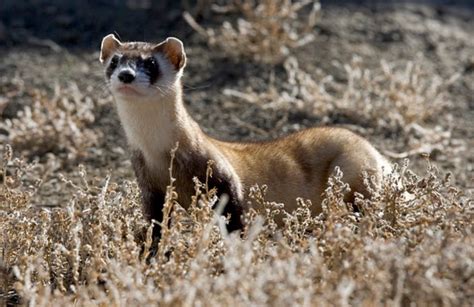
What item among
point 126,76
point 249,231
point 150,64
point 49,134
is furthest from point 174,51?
point 49,134

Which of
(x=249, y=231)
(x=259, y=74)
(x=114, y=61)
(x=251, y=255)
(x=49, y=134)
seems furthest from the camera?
(x=259, y=74)

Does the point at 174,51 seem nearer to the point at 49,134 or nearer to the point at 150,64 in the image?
the point at 150,64

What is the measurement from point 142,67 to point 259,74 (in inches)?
118

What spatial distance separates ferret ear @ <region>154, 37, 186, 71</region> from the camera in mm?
5293

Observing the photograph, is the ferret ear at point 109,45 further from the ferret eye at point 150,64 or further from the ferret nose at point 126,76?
the ferret nose at point 126,76

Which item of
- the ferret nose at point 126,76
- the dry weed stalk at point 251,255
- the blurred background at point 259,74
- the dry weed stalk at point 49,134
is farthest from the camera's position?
the blurred background at point 259,74

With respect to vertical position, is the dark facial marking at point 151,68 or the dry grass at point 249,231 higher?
the dark facial marking at point 151,68

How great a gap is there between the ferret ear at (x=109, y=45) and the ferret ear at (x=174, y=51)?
223 mm

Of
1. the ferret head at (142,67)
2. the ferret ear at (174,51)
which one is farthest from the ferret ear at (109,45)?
the ferret ear at (174,51)

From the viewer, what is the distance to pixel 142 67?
16.8 feet

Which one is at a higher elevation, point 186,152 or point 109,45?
point 109,45

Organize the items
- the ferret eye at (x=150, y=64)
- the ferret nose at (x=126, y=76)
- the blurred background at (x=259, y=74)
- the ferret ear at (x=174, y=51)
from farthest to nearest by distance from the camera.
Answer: the blurred background at (x=259, y=74) → the ferret ear at (x=174, y=51) → the ferret eye at (x=150, y=64) → the ferret nose at (x=126, y=76)

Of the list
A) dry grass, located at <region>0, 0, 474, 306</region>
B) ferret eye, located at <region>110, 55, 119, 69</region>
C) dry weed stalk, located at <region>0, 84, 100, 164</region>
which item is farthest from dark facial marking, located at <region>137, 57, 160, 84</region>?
dry weed stalk, located at <region>0, 84, 100, 164</region>

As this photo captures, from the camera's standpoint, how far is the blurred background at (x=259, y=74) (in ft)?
22.8
